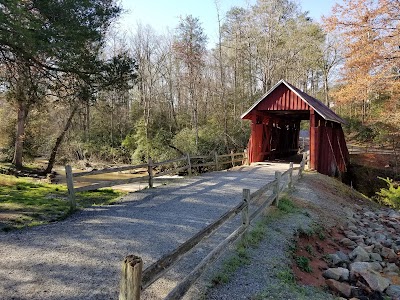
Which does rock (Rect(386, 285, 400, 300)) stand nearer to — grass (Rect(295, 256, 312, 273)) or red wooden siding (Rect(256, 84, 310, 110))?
grass (Rect(295, 256, 312, 273))

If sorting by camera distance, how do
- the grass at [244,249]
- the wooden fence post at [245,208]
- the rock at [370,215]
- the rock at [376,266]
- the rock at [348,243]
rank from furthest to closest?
the rock at [370,215] → the rock at [348,243] → the rock at [376,266] → the wooden fence post at [245,208] → the grass at [244,249]

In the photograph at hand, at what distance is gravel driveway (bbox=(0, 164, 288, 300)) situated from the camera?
3965 millimetres

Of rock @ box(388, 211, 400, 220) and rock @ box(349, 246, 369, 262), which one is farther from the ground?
rock @ box(349, 246, 369, 262)

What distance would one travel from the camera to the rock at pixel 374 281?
527cm

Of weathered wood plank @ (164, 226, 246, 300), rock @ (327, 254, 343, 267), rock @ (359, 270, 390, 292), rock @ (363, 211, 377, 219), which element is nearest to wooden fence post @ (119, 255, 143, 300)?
weathered wood plank @ (164, 226, 246, 300)

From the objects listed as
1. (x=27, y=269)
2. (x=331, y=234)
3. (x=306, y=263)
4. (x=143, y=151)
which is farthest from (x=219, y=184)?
(x=143, y=151)

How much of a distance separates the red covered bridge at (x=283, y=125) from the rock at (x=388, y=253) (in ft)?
26.3

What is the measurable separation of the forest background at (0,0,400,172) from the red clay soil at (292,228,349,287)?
698cm

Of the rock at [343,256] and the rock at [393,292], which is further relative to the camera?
the rock at [343,256]

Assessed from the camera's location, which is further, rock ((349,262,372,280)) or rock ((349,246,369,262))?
rock ((349,246,369,262))

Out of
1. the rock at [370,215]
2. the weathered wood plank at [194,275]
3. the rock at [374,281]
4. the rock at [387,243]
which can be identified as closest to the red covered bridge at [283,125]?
the rock at [370,215]

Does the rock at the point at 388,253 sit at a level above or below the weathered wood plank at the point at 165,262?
below

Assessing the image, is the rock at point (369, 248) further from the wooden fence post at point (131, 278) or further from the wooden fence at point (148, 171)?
the wooden fence post at point (131, 278)

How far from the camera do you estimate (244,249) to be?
18.1 feet
